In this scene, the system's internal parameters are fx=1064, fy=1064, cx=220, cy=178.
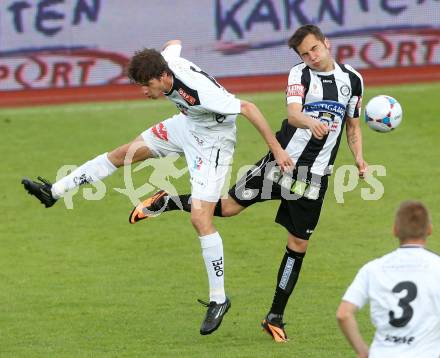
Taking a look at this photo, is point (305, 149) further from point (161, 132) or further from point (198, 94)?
point (161, 132)

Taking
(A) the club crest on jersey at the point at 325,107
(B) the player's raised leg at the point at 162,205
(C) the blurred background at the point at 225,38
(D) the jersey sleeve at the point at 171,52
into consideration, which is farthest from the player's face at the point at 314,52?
(C) the blurred background at the point at 225,38

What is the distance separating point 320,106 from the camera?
29.7 ft

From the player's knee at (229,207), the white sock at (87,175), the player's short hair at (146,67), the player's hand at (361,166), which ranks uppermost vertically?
the player's short hair at (146,67)

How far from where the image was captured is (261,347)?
880 centimetres

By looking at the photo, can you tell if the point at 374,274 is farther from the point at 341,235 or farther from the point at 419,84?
the point at 419,84

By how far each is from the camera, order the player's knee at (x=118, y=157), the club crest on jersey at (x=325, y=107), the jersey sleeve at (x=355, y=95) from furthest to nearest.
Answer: the player's knee at (x=118, y=157) < the jersey sleeve at (x=355, y=95) < the club crest on jersey at (x=325, y=107)

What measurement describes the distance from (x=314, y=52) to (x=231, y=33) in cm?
1294

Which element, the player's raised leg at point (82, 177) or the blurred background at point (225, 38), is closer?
the player's raised leg at point (82, 177)

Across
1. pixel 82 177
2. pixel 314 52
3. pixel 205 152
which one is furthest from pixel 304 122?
pixel 82 177

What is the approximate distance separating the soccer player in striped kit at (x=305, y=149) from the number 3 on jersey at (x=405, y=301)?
10.9 ft

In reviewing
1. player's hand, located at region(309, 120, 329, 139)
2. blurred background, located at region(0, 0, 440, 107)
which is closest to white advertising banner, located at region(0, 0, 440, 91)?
blurred background, located at region(0, 0, 440, 107)

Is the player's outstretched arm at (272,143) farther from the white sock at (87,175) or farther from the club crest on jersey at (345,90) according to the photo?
the white sock at (87,175)

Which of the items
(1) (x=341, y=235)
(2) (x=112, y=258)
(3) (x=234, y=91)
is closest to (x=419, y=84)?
(3) (x=234, y=91)

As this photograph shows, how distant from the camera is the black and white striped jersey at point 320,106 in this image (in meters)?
9.00
